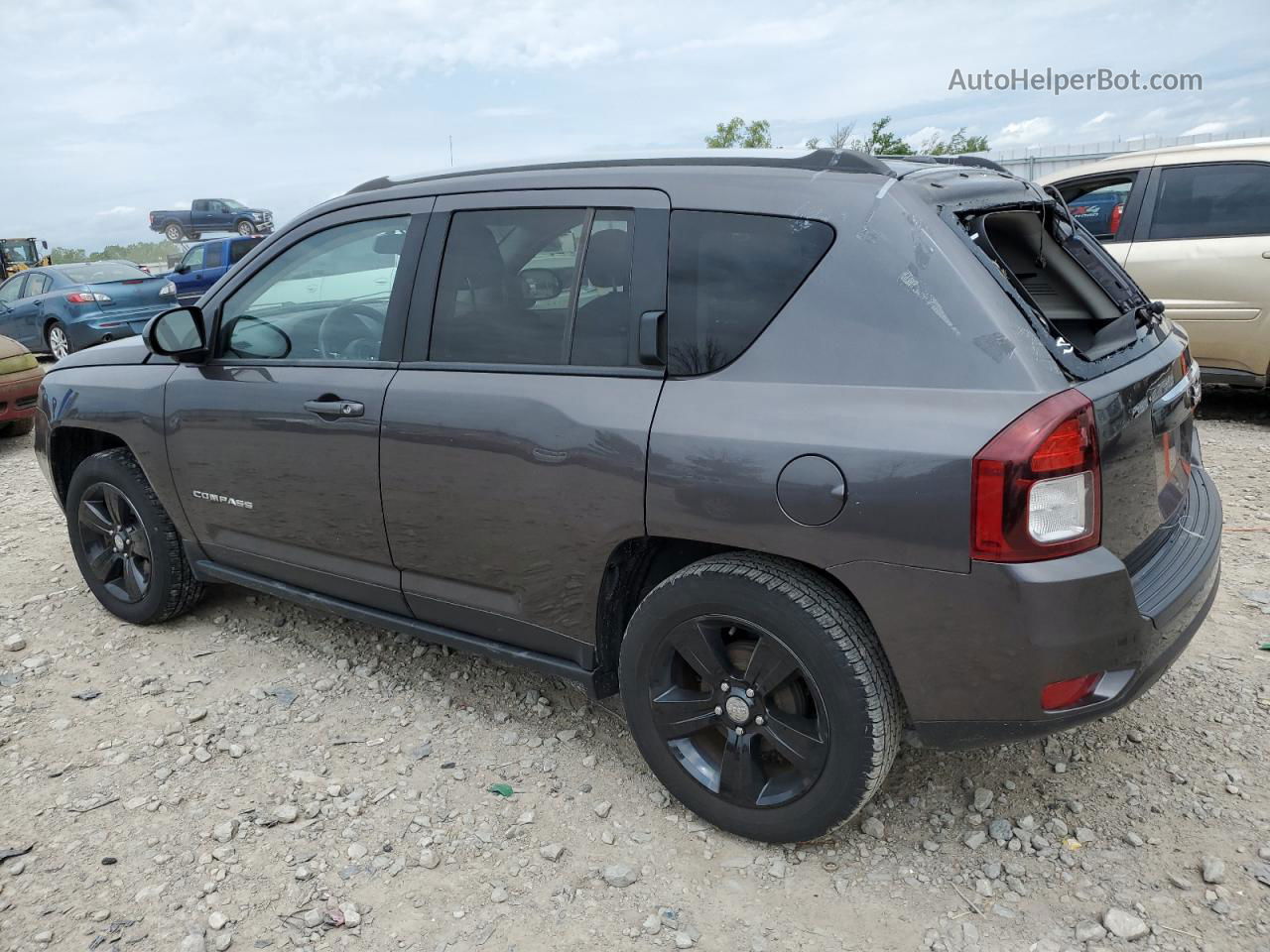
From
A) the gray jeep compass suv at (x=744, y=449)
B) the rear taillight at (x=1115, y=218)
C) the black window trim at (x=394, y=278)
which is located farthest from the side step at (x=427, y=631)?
the rear taillight at (x=1115, y=218)

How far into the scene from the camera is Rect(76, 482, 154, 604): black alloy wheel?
3.96 m

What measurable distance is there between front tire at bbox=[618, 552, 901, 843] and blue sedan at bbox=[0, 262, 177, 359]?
11.6 m

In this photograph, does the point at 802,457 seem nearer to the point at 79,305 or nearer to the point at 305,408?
the point at 305,408

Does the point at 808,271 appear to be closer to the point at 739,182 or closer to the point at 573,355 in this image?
the point at 739,182

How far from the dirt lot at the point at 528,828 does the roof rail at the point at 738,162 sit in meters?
1.76

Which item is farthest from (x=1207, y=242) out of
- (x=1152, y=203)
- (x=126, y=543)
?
(x=126, y=543)

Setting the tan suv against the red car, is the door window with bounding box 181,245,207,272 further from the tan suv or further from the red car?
the tan suv

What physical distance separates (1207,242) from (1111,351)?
15.6ft

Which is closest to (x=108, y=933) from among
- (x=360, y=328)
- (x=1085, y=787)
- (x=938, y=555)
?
(x=360, y=328)

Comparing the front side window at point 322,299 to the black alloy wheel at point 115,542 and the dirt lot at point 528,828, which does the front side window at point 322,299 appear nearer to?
the black alloy wheel at point 115,542

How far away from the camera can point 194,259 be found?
17.2m

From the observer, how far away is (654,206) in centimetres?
255

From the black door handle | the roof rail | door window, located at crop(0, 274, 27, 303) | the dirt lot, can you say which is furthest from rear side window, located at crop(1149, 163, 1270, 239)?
door window, located at crop(0, 274, 27, 303)

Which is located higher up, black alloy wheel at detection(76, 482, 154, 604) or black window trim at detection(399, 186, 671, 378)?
black window trim at detection(399, 186, 671, 378)
